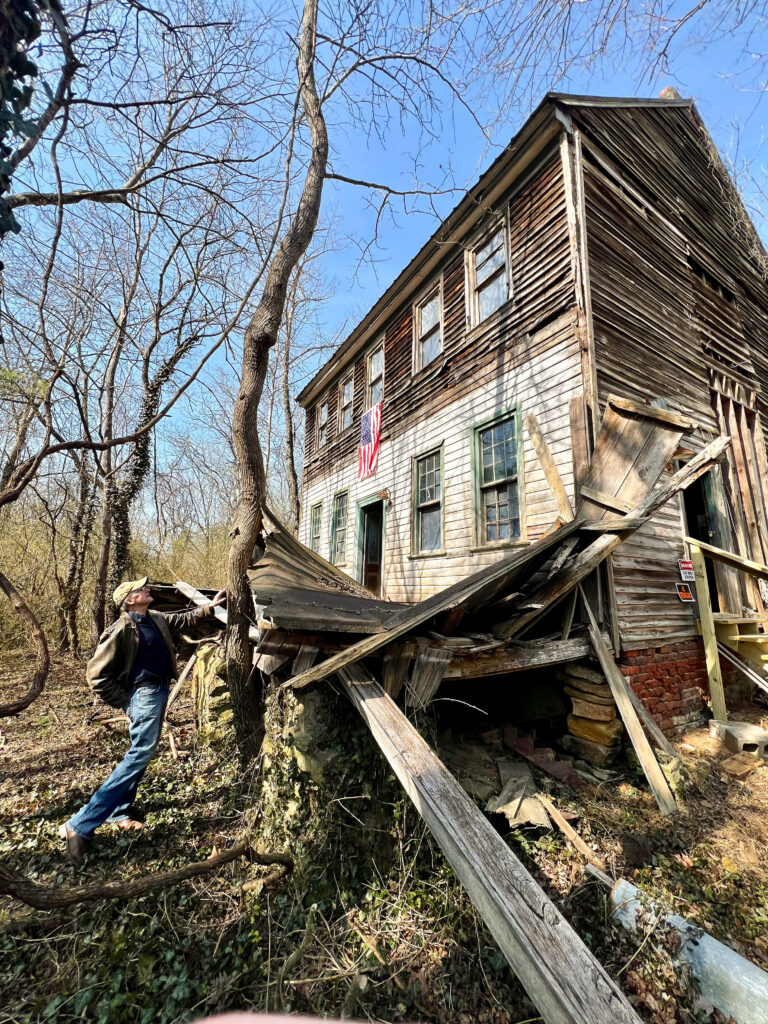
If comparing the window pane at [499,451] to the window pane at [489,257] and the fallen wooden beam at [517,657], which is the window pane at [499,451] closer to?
the fallen wooden beam at [517,657]

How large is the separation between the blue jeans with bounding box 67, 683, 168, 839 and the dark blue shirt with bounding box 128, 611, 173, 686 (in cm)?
7

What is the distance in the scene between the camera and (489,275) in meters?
6.78

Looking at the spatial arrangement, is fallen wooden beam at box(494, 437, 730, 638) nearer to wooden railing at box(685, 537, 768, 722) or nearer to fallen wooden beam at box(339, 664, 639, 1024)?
wooden railing at box(685, 537, 768, 722)

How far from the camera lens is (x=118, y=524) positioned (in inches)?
318

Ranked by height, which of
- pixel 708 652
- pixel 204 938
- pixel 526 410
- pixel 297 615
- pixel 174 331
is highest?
pixel 174 331

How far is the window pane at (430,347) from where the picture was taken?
8008 millimetres

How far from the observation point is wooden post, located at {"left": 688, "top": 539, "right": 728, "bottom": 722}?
4957 mm

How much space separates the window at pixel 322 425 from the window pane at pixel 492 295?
21.7ft

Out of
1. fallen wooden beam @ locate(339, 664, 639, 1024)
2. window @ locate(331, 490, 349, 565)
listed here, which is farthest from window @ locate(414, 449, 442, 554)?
fallen wooden beam @ locate(339, 664, 639, 1024)

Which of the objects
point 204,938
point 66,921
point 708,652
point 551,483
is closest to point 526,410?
point 551,483

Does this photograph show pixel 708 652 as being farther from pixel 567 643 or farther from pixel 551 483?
pixel 551 483

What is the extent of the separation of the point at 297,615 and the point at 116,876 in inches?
91.2

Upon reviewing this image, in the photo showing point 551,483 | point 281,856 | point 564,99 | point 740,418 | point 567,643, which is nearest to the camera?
point 281,856

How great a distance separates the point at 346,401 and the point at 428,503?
5471mm
